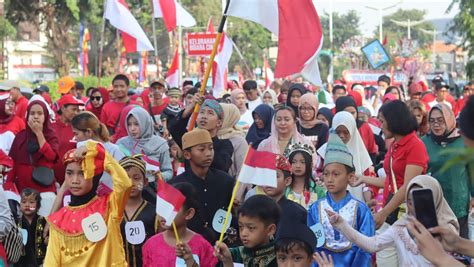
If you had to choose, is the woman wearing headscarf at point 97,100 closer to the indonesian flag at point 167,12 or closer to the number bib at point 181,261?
the indonesian flag at point 167,12

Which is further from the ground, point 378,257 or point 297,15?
point 297,15

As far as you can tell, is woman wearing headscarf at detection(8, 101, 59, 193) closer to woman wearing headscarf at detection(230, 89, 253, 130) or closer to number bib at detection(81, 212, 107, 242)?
number bib at detection(81, 212, 107, 242)

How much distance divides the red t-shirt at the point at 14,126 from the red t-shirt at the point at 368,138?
385 cm

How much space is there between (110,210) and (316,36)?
319cm

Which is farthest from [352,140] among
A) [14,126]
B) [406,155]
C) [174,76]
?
[174,76]

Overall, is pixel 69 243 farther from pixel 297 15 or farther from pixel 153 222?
pixel 297 15

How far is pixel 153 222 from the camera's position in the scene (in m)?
7.94

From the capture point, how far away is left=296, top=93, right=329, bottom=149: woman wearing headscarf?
443 inches

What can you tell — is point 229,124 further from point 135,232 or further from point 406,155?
point 135,232

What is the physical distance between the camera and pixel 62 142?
11.3 metres

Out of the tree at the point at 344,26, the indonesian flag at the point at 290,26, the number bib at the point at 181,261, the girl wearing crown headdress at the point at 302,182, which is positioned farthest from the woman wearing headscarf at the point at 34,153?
the tree at the point at 344,26

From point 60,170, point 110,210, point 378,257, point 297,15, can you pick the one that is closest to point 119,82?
point 60,170

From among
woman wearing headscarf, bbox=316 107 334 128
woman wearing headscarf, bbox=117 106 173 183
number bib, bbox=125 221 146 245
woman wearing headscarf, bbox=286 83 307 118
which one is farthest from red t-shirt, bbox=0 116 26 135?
number bib, bbox=125 221 146 245

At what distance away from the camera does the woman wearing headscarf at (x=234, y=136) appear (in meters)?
9.73
